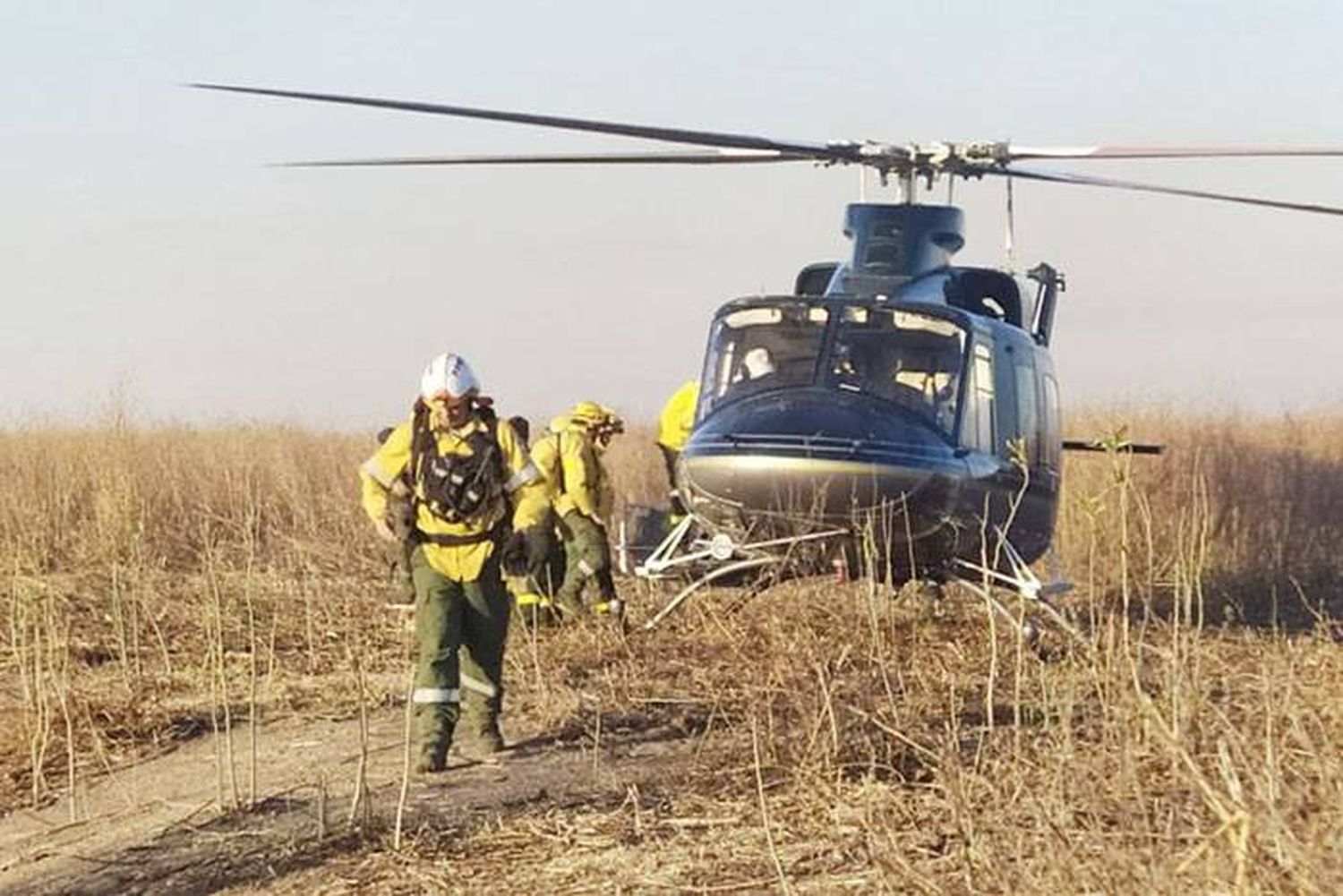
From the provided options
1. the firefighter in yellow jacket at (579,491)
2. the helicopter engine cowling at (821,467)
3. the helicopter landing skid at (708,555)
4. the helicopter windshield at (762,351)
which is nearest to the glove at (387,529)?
the helicopter engine cowling at (821,467)

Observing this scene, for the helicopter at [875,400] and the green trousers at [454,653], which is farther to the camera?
the helicopter at [875,400]

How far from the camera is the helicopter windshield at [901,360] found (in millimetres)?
10344

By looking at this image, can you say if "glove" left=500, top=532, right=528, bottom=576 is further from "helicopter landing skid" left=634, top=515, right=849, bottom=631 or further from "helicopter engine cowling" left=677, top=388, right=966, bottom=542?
"helicopter landing skid" left=634, top=515, right=849, bottom=631

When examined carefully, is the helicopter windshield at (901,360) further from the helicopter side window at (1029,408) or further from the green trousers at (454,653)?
the green trousers at (454,653)

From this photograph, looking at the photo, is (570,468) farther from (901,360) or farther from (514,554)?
(514,554)

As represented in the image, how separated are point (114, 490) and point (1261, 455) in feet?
48.2

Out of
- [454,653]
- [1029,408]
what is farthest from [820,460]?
[1029,408]

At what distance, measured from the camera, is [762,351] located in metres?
10.6

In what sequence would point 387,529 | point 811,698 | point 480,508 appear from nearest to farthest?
1. point 811,698
2. point 480,508
3. point 387,529

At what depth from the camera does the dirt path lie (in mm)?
6508

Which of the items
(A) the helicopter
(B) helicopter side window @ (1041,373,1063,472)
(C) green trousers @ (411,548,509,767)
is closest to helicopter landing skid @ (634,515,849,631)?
(A) the helicopter

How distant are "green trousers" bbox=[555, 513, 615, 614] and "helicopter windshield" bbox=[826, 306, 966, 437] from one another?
2718mm

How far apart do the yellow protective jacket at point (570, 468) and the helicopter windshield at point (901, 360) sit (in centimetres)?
259

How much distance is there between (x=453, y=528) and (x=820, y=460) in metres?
2.27
